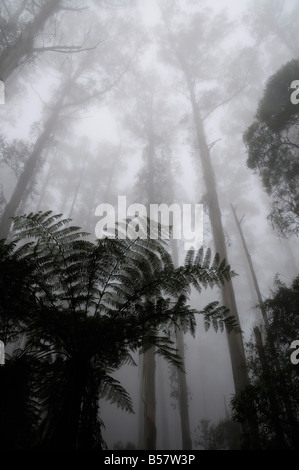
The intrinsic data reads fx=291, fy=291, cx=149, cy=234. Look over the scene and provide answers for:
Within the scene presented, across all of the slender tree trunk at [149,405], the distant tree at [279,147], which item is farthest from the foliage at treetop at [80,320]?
the distant tree at [279,147]

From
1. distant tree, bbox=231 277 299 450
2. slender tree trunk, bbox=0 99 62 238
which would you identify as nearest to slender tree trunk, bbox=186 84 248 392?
distant tree, bbox=231 277 299 450

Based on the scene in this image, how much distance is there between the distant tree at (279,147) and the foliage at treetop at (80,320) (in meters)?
6.77

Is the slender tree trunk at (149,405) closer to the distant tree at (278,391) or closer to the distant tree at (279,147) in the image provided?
the distant tree at (278,391)

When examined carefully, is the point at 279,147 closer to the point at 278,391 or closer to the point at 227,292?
the point at 227,292

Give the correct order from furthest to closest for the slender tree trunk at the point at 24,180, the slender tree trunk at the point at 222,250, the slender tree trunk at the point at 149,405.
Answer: the slender tree trunk at the point at 24,180 < the slender tree trunk at the point at 149,405 < the slender tree trunk at the point at 222,250

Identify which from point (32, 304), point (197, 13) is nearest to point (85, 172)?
point (197, 13)

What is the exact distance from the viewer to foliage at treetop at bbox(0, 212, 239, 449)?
232cm

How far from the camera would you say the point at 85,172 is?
2944 centimetres

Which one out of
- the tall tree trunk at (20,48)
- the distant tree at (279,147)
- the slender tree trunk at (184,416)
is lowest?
the slender tree trunk at (184,416)

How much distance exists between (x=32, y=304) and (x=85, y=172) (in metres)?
28.2

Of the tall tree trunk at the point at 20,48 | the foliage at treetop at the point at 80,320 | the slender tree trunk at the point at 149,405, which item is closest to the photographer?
the foliage at treetop at the point at 80,320

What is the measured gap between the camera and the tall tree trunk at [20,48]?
864cm

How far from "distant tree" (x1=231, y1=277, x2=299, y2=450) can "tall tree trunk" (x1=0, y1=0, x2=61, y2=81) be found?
9.75 metres
